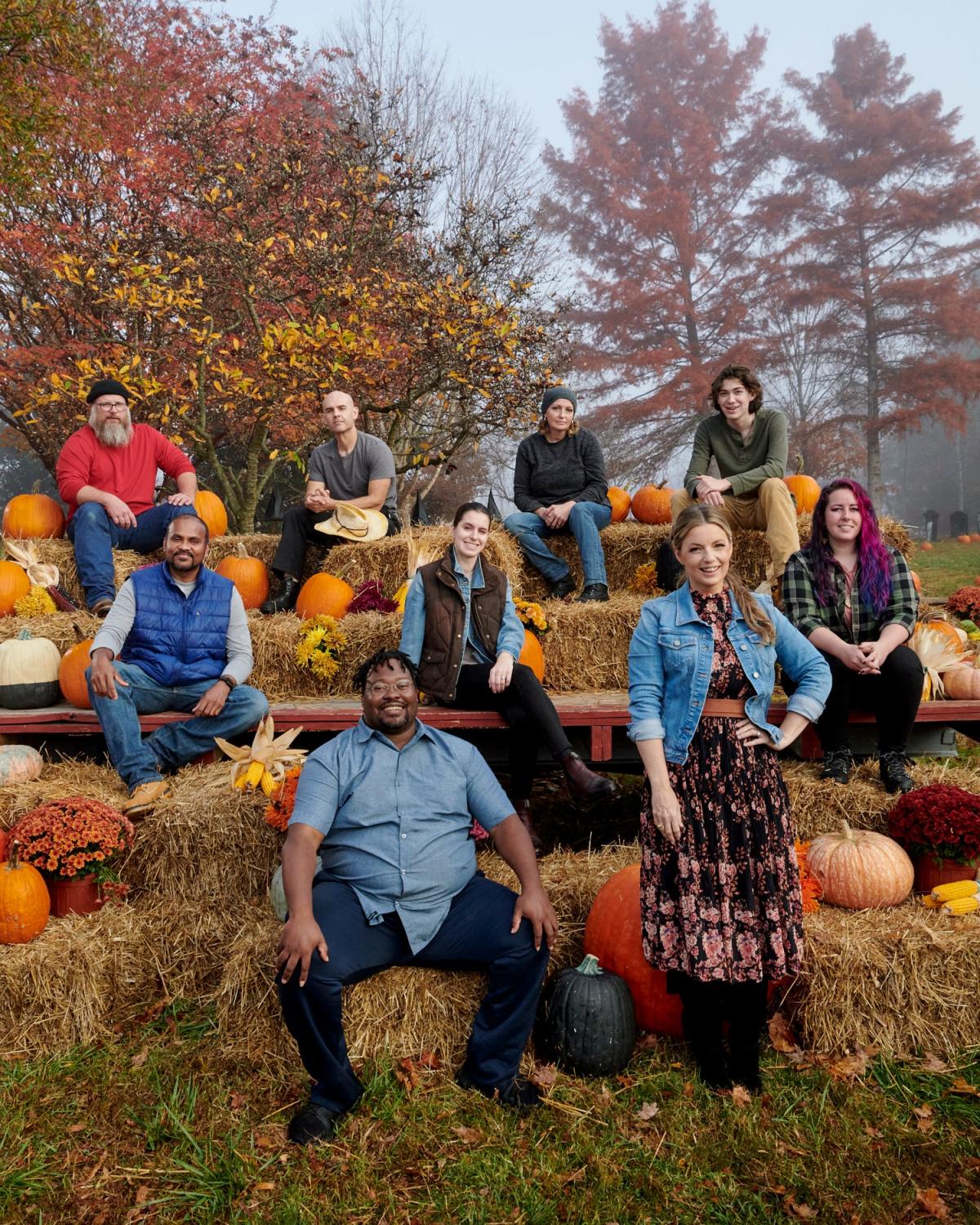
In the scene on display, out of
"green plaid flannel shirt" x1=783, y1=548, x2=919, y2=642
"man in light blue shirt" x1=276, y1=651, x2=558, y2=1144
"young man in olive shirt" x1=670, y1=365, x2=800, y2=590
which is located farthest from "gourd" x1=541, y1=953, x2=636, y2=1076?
"young man in olive shirt" x1=670, y1=365, x2=800, y2=590

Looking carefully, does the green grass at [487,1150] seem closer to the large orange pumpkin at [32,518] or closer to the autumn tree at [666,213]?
the large orange pumpkin at [32,518]

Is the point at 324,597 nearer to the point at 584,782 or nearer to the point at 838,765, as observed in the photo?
the point at 584,782

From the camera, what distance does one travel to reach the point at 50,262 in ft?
27.0

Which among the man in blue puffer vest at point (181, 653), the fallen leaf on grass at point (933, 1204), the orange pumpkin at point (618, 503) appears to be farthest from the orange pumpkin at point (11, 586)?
the fallen leaf on grass at point (933, 1204)

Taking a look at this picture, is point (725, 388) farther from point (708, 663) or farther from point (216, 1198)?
point (216, 1198)

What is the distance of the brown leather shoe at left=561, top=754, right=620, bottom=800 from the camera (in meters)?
3.64

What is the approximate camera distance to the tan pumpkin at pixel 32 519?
552cm

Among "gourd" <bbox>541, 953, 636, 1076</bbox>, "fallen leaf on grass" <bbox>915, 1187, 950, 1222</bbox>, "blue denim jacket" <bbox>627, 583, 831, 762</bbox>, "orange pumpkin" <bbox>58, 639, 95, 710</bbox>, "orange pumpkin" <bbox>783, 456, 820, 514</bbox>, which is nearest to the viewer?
"fallen leaf on grass" <bbox>915, 1187, 950, 1222</bbox>

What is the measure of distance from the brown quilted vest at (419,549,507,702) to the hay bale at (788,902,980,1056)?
1881 millimetres

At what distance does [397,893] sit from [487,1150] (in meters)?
0.69

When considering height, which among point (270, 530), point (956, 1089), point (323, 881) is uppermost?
point (270, 530)

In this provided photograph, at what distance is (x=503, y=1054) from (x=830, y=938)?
1108 millimetres

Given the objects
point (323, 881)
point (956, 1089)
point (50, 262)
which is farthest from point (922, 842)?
point (50, 262)

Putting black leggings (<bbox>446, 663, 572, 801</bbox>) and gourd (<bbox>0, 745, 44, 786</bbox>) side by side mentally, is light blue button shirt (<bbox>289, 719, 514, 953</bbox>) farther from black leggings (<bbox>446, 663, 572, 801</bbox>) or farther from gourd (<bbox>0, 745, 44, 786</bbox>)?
gourd (<bbox>0, 745, 44, 786</bbox>)
